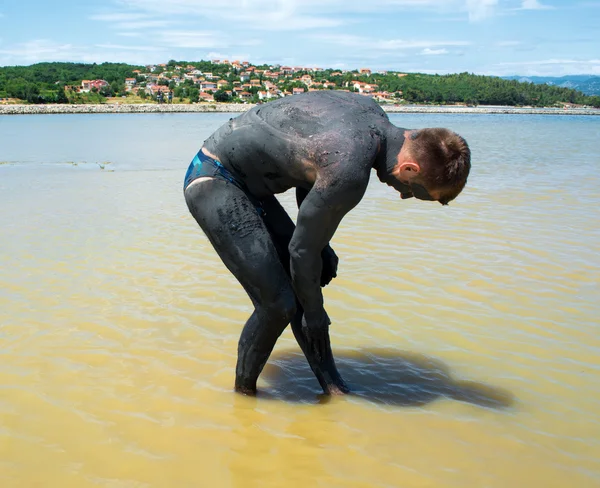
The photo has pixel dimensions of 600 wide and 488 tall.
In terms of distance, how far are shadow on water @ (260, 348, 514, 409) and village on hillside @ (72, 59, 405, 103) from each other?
3460 inches

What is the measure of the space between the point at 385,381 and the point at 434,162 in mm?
1623

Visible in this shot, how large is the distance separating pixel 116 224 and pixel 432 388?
567cm

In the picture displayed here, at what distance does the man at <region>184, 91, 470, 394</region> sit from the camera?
2.99 meters

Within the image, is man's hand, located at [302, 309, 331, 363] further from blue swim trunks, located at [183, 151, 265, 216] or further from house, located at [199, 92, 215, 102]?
house, located at [199, 92, 215, 102]

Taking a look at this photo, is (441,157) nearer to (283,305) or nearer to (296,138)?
(296,138)

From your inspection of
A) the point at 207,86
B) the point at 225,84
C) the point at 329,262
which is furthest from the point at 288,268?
the point at 207,86

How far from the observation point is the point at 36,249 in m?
6.98

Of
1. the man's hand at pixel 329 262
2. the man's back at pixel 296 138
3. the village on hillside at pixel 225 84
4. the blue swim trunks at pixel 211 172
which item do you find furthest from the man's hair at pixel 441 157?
the village on hillside at pixel 225 84

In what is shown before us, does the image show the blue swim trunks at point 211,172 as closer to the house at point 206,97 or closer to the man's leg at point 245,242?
the man's leg at point 245,242

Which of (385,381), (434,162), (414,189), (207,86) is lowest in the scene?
(385,381)

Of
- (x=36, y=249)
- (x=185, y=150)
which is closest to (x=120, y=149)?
(x=185, y=150)

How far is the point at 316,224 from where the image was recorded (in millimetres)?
2996

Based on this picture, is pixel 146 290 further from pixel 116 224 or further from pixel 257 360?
pixel 116 224

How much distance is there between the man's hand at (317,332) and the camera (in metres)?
3.37
